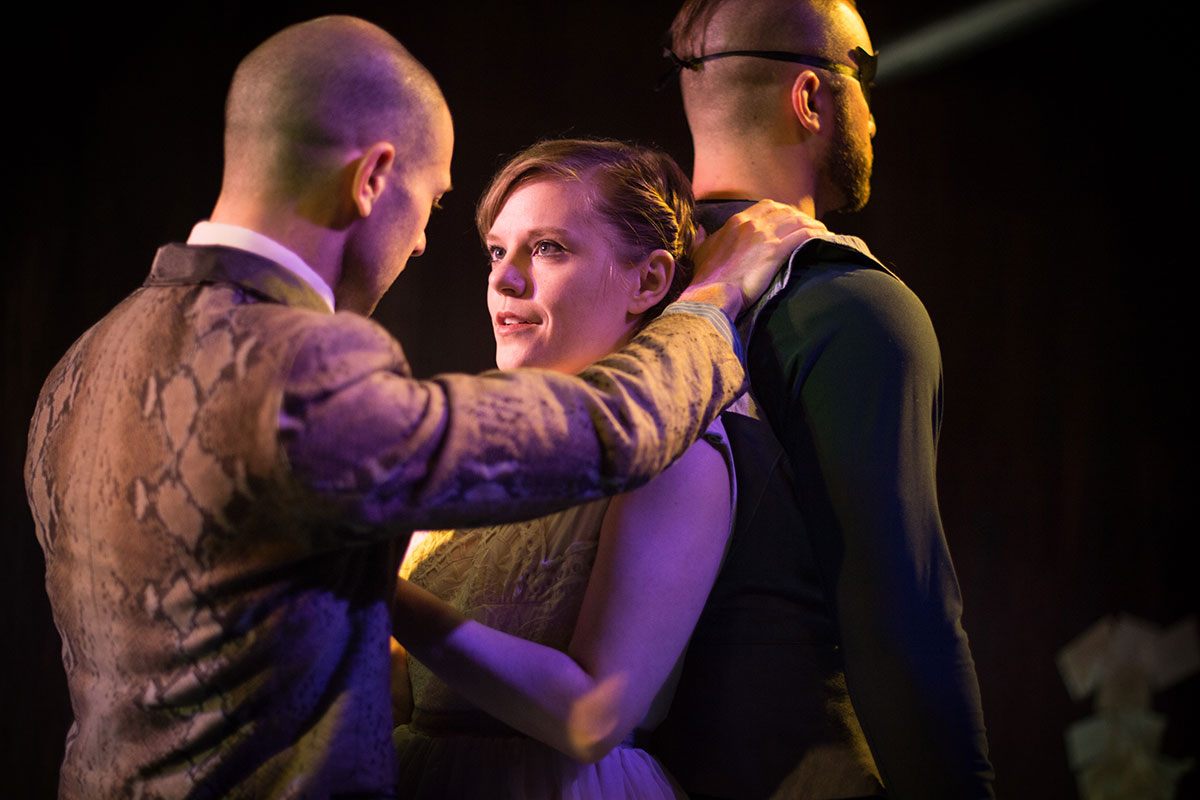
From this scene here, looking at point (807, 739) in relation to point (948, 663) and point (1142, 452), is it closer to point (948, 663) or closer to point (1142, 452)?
point (948, 663)

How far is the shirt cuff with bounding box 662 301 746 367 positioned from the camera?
1.15 m

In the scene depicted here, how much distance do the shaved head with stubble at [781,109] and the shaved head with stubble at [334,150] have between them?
820 mm

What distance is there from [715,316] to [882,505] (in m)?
0.40

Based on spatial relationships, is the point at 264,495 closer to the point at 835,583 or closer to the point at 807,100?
the point at 835,583

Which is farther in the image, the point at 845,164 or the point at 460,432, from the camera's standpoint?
the point at 845,164

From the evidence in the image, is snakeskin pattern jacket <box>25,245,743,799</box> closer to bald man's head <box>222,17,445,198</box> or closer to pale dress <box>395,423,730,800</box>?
bald man's head <box>222,17,445,198</box>

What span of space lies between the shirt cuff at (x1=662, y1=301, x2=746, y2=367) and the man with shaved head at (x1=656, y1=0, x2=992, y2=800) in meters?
0.30

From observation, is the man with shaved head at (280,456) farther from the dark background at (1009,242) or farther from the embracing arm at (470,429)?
the dark background at (1009,242)

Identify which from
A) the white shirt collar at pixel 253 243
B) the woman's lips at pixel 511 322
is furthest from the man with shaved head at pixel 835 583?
the white shirt collar at pixel 253 243

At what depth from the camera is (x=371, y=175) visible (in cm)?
106

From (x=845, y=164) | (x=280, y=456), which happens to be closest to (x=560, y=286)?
(x=845, y=164)

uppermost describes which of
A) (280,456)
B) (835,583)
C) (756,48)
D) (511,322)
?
(756,48)

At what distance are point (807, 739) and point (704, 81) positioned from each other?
1219 mm

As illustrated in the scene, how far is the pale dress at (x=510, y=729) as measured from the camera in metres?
1.26
